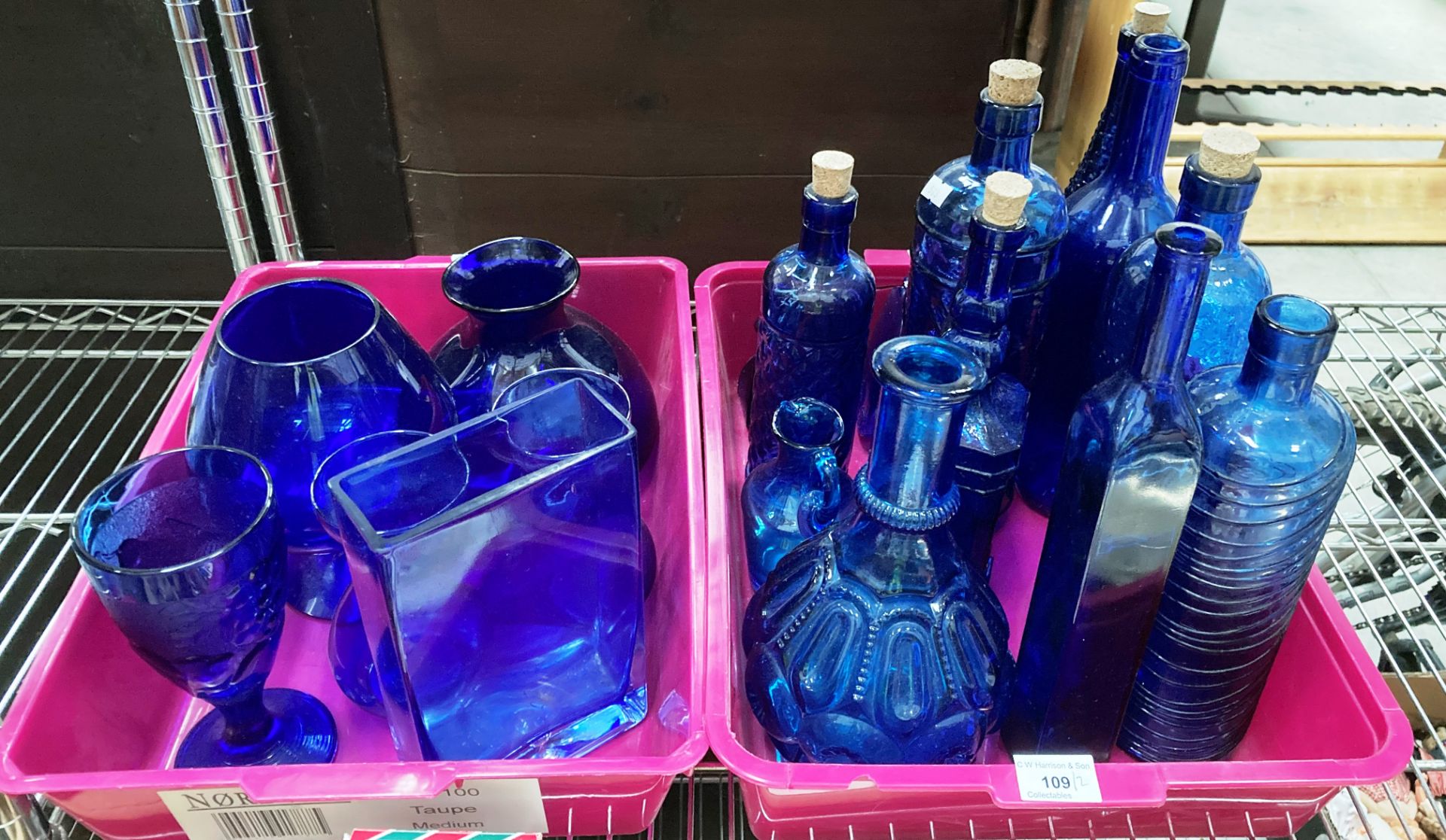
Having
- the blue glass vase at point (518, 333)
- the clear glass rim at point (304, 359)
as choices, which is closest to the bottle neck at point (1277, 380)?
the blue glass vase at point (518, 333)

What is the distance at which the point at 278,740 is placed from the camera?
0.52 metres

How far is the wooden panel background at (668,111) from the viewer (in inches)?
40.6

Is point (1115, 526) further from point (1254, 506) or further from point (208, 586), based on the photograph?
point (208, 586)

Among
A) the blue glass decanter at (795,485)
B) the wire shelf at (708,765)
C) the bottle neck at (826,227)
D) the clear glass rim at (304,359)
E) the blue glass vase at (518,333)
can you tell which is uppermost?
the bottle neck at (826,227)

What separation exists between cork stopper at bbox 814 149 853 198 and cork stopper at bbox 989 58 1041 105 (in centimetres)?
9

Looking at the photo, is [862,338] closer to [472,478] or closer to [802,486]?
[802,486]

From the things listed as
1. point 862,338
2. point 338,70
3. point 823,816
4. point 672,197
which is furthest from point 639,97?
point 823,816

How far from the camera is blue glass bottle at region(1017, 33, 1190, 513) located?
54 cm

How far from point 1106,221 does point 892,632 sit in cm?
28

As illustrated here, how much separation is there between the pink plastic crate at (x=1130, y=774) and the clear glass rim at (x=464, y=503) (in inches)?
4.1

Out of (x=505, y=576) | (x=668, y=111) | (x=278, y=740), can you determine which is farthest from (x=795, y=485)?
(x=668, y=111)

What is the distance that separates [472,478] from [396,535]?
0.07m

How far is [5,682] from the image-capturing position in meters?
0.96

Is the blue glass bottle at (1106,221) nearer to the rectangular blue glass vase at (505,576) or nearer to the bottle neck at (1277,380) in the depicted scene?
the bottle neck at (1277,380)
